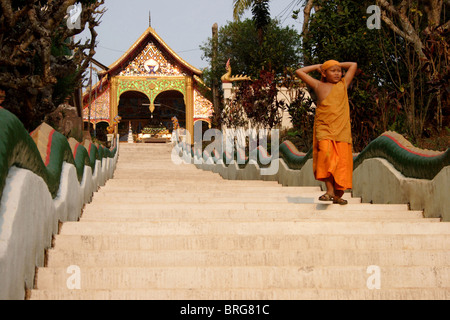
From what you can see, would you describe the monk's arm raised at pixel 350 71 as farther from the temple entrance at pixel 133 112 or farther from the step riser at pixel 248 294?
the temple entrance at pixel 133 112

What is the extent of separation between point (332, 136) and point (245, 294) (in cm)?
312

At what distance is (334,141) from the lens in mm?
6109

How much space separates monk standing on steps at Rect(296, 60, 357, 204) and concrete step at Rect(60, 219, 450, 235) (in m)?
1.25

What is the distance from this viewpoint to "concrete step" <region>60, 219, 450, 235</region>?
15.3ft

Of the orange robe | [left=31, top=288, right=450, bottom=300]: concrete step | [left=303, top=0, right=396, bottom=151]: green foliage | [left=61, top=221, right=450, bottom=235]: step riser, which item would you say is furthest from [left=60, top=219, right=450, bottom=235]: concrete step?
[left=303, top=0, right=396, bottom=151]: green foliage

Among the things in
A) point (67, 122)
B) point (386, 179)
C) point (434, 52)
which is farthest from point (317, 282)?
point (67, 122)

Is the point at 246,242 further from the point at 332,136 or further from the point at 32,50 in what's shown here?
the point at 32,50

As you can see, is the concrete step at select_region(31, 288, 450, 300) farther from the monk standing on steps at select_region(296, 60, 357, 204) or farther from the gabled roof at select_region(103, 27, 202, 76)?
the gabled roof at select_region(103, 27, 202, 76)

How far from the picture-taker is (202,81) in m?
34.5

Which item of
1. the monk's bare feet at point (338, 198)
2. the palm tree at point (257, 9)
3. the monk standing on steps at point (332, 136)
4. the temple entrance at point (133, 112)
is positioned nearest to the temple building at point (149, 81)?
the temple entrance at point (133, 112)

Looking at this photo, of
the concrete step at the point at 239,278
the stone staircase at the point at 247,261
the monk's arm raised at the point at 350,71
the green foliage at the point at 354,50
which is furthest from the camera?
the green foliage at the point at 354,50

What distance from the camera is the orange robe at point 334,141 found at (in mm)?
6066

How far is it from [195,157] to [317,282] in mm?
19143

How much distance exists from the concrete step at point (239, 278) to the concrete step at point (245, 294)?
0.21 m
